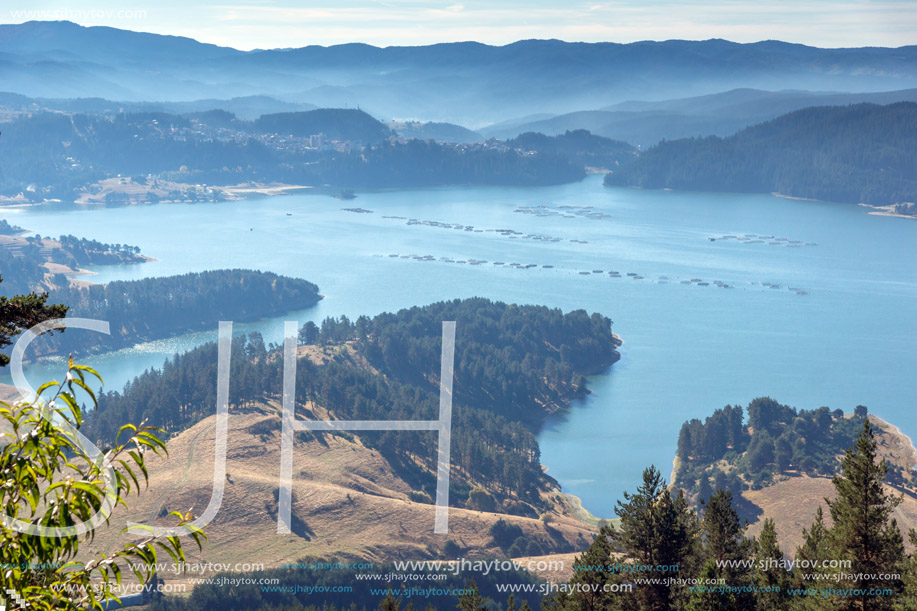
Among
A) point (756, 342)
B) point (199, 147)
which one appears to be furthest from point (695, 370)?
point (199, 147)

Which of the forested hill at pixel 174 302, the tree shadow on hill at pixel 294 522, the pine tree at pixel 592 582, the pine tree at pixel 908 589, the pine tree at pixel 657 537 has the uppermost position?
the pine tree at pixel 908 589

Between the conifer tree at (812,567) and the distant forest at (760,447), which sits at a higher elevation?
the conifer tree at (812,567)

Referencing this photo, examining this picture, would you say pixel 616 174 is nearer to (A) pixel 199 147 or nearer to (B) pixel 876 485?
(A) pixel 199 147

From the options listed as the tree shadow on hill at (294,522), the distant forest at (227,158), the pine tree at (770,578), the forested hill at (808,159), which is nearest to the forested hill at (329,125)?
the distant forest at (227,158)

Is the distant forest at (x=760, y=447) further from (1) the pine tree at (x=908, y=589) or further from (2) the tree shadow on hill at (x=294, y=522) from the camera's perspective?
(1) the pine tree at (x=908, y=589)

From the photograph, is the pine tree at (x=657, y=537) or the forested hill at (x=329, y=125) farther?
the forested hill at (x=329, y=125)

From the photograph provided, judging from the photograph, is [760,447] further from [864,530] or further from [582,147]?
[582,147]
